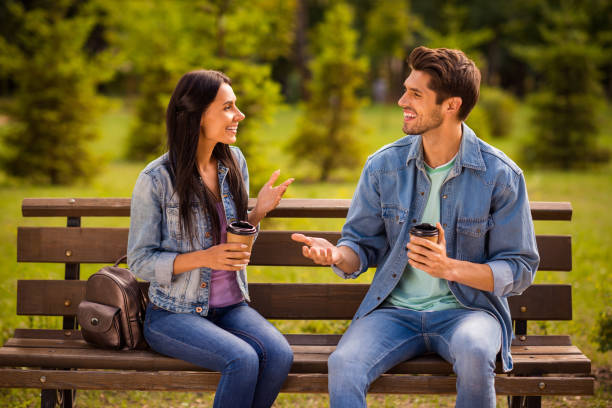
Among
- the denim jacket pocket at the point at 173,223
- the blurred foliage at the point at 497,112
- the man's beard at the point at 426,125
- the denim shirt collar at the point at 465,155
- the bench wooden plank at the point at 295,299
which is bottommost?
the bench wooden plank at the point at 295,299

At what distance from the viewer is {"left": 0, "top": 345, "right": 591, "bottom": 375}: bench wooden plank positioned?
10.1ft

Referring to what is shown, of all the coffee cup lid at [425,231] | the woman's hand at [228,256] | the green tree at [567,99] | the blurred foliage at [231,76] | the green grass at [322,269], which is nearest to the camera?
the coffee cup lid at [425,231]

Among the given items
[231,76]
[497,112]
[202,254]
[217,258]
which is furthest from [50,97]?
[497,112]

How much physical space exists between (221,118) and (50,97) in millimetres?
10742

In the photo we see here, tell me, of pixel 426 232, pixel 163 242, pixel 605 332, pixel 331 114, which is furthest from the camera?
pixel 331 114

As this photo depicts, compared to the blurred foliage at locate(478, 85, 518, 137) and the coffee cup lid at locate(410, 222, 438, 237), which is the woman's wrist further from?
the blurred foliage at locate(478, 85, 518, 137)

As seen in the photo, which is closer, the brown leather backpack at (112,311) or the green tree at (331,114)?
the brown leather backpack at (112,311)

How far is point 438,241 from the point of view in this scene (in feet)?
9.36

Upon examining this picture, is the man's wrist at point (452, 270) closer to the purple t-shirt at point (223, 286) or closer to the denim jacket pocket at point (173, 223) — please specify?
the purple t-shirt at point (223, 286)

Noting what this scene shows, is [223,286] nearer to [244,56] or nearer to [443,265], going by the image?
[443,265]

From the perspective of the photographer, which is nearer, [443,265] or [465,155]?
[443,265]

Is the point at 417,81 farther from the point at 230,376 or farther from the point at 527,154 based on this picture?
the point at 527,154

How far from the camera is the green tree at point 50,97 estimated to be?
501 inches

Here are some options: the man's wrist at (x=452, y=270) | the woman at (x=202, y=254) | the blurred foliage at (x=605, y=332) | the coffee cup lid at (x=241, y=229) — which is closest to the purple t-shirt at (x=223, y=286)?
the woman at (x=202, y=254)
